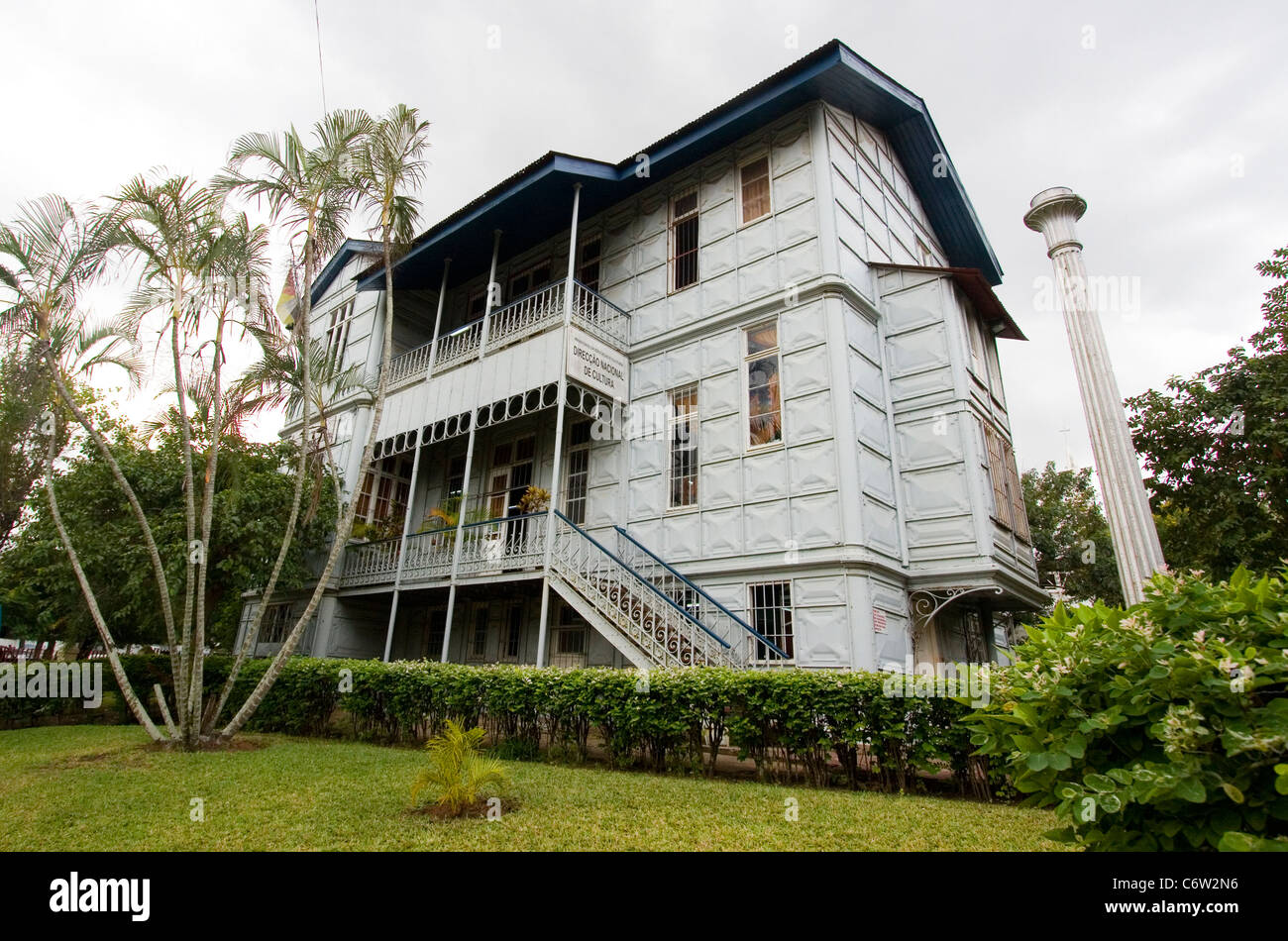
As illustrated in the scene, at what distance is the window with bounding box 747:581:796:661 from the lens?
10.8m

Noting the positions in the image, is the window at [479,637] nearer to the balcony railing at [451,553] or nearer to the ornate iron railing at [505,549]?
the balcony railing at [451,553]

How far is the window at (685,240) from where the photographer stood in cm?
1465

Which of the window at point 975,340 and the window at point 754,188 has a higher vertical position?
the window at point 754,188

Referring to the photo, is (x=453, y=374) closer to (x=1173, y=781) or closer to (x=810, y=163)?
(x=810, y=163)

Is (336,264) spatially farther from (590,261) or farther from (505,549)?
(505,549)

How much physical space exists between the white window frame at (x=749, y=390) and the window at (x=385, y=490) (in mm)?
9803

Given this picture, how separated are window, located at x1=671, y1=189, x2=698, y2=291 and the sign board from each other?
2.17m

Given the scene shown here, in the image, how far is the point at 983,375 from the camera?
14602 millimetres

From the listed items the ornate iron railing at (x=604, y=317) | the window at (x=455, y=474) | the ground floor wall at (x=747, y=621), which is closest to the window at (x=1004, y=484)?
the ground floor wall at (x=747, y=621)

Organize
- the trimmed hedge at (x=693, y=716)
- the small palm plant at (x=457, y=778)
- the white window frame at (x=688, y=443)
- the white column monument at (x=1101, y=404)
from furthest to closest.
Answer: the white window frame at (x=688, y=443)
the white column monument at (x=1101, y=404)
the trimmed hedge at (x=693, y=716)
the small palm plant at (x=457, y=778)

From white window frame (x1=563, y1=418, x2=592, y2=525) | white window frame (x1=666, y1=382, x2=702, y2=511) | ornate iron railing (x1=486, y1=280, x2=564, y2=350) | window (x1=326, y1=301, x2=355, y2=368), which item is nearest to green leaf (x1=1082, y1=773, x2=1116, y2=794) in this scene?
white window frame (x1=666, y1=382, x2=702, y2=511)

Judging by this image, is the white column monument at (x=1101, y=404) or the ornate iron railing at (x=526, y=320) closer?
the white column monument at (x=1101, y=404)

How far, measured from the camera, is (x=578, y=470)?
14992 millimetres

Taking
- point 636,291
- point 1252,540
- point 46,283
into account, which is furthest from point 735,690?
point 1252,540
